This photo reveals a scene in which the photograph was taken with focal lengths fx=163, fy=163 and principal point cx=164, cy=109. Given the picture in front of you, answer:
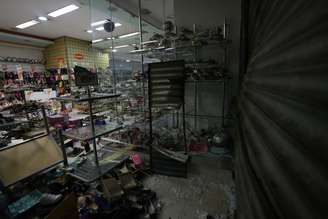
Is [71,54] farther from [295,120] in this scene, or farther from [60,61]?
[295,120]

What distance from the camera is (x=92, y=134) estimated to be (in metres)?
1.85

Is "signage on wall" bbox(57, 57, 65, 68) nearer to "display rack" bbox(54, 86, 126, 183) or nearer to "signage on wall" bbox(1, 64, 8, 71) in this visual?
"signage on wall" bbox(1, 64, 8, 71)

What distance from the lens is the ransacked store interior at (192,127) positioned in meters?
0.30

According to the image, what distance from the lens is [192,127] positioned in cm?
294

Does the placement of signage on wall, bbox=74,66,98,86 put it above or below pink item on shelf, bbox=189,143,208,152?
above

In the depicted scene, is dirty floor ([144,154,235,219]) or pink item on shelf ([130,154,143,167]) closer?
dirty floor ([144,154,235,219])

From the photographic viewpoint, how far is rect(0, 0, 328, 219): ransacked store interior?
11.8 inches

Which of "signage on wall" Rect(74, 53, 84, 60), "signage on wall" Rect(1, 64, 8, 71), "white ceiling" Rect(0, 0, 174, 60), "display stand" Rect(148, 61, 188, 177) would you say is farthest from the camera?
"signage on wall" Rect(74, 53, 84, 60)

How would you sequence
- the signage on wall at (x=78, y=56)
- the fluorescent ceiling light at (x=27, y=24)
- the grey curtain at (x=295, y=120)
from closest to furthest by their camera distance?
the grey curtain at (x=295, y=120), the fluorescent ceiling light at (x=27, y=24), the signage on wall at (x=78, y=56)

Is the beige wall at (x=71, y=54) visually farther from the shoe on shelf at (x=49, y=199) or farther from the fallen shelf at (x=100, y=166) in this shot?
the shoe on shelf at (x=49, y=199)

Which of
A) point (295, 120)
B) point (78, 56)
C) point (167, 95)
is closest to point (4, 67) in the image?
point (78, 56)

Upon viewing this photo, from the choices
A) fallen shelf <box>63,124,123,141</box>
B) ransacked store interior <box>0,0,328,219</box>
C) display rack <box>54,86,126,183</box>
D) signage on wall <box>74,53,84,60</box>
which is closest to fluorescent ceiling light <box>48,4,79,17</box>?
ransacked store interior <box>0,0,328,219</box>

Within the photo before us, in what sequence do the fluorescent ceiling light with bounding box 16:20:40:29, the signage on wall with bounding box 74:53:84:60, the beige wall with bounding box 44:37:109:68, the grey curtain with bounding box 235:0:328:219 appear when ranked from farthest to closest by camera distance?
the signage on wall with bounding box 74:53:84:60, the beige wall with bounding box 44:37:109:68, the fluorescent ceiling light with bounding box 16:20:40:29, the grey curtain with bounding box 235:0:328:219

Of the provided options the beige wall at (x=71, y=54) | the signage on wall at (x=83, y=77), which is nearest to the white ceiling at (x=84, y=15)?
the beige wall at (x=71, y=54)
